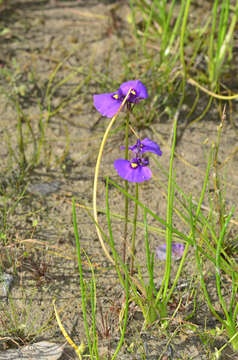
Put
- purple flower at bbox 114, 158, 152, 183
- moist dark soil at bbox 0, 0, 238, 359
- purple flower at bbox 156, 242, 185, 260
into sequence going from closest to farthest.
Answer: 1. purple flower at bbox 114, 158, 152, 183
2. moist dark soil at bbox 0, 0, 238, 359
3. purple flower at bbox 156, 242, 185, 260

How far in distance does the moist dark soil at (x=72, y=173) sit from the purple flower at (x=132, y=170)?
2.00 feet

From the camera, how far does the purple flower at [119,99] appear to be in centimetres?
151

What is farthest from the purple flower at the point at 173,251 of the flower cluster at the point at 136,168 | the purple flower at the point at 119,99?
the purple flower at the point at 119,99

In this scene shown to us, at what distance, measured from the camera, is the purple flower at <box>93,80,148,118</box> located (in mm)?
1509

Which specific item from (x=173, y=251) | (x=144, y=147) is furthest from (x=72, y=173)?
(x=144, y=147)

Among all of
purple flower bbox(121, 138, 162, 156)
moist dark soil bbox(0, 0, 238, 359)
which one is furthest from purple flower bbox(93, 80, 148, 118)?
moist dark soil bbox(0, 0, 238, 359)

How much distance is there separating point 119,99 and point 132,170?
0.24m

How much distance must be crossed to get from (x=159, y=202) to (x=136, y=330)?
715 mm

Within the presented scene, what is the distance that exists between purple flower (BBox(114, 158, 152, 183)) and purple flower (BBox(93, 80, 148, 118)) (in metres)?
0.16

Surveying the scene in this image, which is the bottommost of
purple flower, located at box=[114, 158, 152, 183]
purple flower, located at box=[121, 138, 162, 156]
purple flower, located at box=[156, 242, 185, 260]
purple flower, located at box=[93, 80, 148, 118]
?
purple flower, located at box=[156, 242, 185, 260]

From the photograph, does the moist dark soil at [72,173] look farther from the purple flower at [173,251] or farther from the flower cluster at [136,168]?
the flower cluster at [136,168]

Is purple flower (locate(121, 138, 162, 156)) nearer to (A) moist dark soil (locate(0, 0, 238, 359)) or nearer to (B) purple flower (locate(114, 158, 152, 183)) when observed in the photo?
(B) purple flower (locate(114, 158, 152, 183))

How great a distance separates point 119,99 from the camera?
1.53 meters

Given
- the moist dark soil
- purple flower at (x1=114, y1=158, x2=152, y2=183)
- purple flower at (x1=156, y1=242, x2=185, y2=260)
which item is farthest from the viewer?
purple flower at (x1=156, y1=242, x2=185, y2=260)
